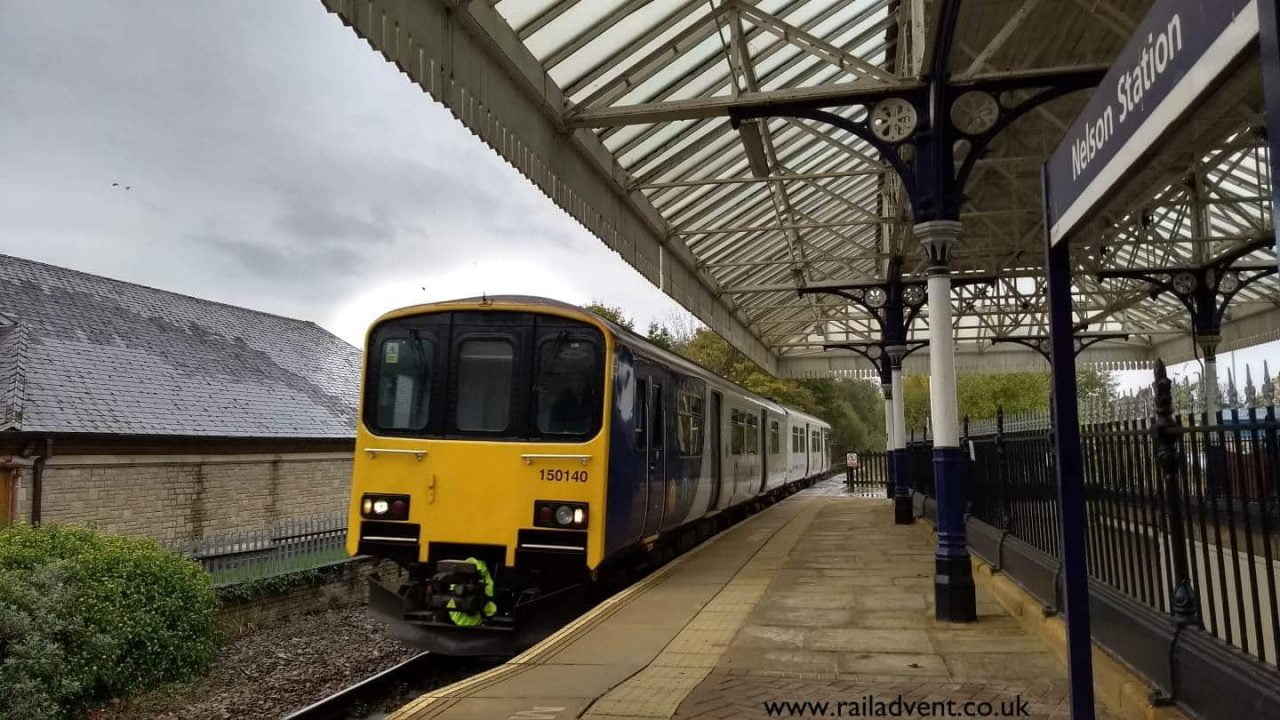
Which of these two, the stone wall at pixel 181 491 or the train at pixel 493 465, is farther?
the stone wall at pixel 181 491

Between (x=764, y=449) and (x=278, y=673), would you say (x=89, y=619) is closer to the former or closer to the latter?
(x=278, y=673)

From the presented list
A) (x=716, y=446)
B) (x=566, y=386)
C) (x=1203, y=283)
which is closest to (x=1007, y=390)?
(x=1203, y=283)

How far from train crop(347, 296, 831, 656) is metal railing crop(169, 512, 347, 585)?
20.1ft

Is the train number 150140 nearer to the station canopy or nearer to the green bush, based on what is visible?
the station canopy

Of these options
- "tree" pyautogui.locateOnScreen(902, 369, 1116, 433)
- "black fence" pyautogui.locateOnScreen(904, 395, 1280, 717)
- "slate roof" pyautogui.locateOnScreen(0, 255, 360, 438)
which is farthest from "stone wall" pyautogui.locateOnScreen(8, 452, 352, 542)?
"tree" pyautogui.locateOnScreen(902, 369, 1116, 433)

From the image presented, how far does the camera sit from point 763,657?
564cm

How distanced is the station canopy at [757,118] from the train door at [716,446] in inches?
96.2

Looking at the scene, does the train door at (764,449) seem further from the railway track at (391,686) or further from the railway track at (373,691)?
the railway track at (373,691)

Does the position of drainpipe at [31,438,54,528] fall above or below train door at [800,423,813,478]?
below

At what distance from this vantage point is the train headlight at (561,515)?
704 centimetres

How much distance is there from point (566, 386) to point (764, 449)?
1010 cm

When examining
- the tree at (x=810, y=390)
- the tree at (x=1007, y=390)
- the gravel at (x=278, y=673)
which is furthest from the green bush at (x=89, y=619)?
the tree at (x=1007, y=390)

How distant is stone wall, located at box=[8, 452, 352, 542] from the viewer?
46.9 ft

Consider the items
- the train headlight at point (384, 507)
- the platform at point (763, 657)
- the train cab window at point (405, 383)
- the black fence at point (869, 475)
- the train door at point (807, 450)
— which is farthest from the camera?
the black fence at point (869, 475)
